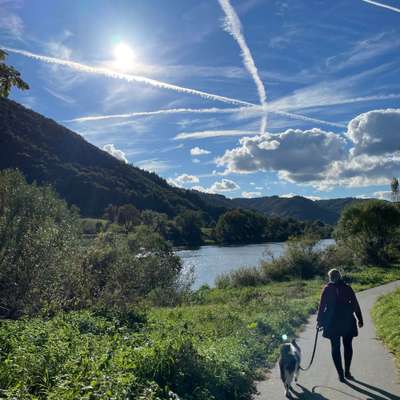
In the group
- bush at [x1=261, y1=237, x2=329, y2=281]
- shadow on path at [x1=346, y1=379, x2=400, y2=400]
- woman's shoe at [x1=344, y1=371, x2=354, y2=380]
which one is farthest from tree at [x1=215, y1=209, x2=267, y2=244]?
shadow on path at [x1=346, y1=379, x2=400, y2=400]

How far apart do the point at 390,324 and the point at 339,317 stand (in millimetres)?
5099

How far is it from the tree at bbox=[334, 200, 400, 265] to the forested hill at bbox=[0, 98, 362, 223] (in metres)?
90.3

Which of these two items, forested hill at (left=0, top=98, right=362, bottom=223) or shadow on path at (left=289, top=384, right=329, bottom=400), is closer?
shadow on path at (left=289, top=384, right=329, bottom=400)

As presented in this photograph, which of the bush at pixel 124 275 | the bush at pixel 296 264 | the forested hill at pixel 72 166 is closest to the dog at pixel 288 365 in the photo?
the bush at pixel 124 275

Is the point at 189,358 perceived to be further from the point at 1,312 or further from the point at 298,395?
the point at 1,312

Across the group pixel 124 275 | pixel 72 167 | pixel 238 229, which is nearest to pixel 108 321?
pixel 124 275

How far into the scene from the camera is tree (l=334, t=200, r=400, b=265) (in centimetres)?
4300

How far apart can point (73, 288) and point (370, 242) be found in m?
33.6

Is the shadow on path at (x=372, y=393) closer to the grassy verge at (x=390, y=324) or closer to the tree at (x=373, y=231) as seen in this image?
the grassy verge at (x=390, y=324)

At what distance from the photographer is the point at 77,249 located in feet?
62.2

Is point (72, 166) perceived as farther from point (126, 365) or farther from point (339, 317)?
point (126, 365)

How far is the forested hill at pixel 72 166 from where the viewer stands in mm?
127188

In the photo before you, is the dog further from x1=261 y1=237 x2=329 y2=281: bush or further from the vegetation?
x1=261 y1=237 x2=329 y2=281: bush

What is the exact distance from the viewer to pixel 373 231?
141 ft
